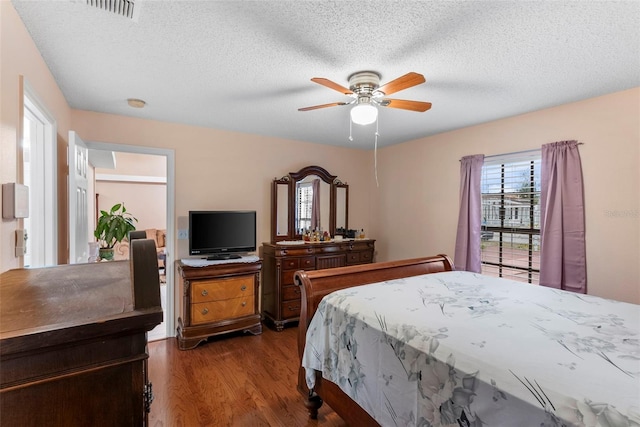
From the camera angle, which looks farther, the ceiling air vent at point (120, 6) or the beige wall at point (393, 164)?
the beige wall at point (393, 164)

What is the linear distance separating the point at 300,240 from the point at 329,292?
7.04ft

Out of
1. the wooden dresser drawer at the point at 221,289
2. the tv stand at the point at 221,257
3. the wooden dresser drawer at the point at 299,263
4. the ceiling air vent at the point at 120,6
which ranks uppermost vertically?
the ceiling air vent at the point at 120,6

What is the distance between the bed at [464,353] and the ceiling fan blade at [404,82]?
49.4 inches

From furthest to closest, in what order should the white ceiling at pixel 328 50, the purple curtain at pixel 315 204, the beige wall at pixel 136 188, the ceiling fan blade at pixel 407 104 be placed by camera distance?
1. the beige wall at pixel 136 188
2. the purple curtain at pixel 315 204
3. the ceiling fan blade at pixel 407 104
4. the white ceiling at pixel 328 50

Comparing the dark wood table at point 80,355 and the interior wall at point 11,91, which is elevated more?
the interior wall at point 11,91

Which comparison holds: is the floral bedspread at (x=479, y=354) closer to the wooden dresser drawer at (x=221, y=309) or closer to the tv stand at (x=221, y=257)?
the wooden dresser drawer at (x=221, y=309)

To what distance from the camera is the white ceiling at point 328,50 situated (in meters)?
1.45

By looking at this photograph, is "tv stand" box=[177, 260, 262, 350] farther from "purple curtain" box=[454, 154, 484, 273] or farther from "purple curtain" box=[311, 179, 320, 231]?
"purple curtain" box=[454, 154, 484, 273]

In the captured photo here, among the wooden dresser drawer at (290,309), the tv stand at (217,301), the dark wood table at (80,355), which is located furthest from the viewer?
the wooden dresser drawer at (290,309)

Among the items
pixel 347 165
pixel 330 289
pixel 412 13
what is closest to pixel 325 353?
pixel 330 289

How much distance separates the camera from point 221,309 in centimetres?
329

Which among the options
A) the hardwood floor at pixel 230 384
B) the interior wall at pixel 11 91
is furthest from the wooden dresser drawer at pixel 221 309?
the interior wall at pixel 11 91

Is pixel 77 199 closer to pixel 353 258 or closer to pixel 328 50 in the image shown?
pixel 328 50

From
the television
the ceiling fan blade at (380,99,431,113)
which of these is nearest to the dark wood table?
the ceiling fan blade at (380,99,431,113)
